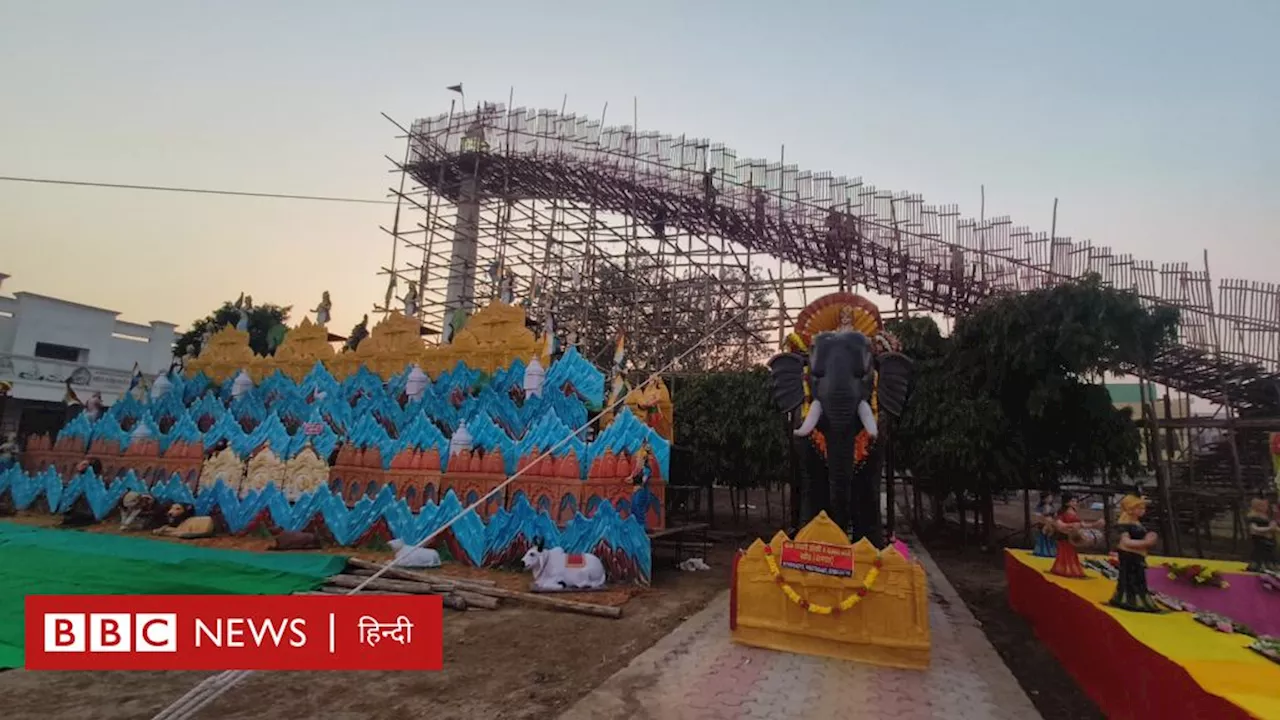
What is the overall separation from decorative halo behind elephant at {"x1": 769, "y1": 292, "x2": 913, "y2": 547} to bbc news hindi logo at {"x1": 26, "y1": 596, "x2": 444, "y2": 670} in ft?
14.3

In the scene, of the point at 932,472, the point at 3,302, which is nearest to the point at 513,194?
the point at 932,472

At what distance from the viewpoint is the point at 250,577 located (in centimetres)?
789

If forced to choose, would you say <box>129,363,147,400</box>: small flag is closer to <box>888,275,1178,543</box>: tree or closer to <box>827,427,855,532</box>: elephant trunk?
<box>827,427,855,532</box>: elephant trunk

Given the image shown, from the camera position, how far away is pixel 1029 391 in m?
12.7

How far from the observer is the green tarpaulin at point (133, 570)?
6996mm

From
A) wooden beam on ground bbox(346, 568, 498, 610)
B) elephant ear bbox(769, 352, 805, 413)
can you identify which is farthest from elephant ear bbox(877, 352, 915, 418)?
wooden beam on ground bbox(346, 568, 498, 610)

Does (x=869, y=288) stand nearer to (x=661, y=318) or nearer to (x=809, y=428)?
(x=661, y=318)

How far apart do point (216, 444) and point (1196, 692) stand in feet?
49.9

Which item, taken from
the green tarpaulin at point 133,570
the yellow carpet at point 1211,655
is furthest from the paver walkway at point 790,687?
the green tarpaulin at point 133,570

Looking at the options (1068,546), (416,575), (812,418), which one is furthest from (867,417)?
(416,575)

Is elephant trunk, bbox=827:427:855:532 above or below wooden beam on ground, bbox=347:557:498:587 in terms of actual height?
above

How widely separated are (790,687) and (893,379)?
3638 millimetres

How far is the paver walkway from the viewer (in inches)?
182

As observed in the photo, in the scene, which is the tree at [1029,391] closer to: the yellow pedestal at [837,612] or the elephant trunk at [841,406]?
the elephant trunk at [841,406]
